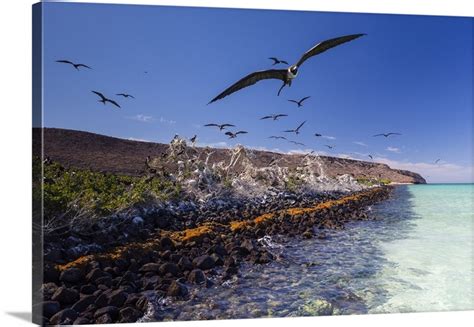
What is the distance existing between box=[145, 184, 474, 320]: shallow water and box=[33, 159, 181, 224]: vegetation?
3.05 ft

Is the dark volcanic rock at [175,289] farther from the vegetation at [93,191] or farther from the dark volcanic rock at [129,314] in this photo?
the vegetation at [93,191]

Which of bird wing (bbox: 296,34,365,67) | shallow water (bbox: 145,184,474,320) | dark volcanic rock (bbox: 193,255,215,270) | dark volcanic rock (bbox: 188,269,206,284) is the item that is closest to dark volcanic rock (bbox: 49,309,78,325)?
shallow water (bbox: 145,184,474,320)

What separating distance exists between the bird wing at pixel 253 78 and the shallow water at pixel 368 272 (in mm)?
1469

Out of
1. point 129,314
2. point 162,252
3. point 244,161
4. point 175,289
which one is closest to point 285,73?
point 244,161

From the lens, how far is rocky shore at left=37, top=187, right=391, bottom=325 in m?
4.31

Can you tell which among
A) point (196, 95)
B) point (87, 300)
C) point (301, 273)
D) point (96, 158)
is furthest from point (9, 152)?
point (301, 273)

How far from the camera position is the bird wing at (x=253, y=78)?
4945 mm

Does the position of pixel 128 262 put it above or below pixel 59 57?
below

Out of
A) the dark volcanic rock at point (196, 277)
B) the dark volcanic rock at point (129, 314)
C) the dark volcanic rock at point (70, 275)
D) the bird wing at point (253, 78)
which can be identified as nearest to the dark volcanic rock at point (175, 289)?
the dark volcanic rock at point (196, 277)

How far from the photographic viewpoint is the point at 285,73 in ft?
16.6

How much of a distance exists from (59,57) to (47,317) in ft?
6.50

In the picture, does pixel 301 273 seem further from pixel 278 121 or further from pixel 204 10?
pixel 204 10

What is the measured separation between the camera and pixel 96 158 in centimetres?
469

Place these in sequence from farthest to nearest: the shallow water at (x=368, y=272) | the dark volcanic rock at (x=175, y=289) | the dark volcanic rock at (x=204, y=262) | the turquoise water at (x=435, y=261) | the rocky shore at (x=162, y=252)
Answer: the turquoise water at (x=435, y=261) < the dark volcanic rock at (x=204, y=262) < the shallow water at (x=368, y=272) < the dark volcanic rock at (x=175, y=289) < the rocky shore at (x=162, y=252)
